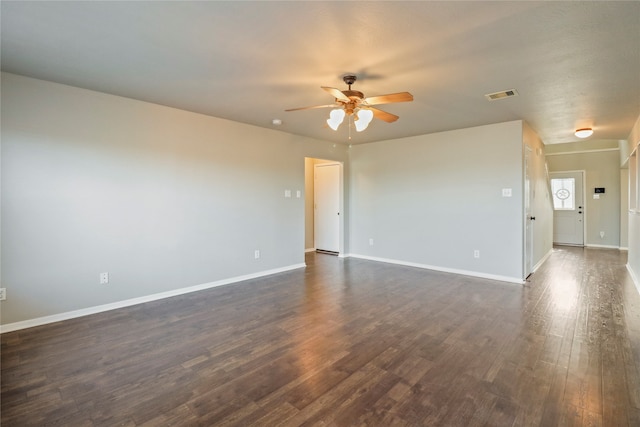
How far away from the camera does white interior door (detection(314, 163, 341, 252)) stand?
683 centimetres

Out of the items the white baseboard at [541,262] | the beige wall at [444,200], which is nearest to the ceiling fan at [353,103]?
the beige wall at [444,200]

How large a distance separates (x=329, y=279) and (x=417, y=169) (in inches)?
102

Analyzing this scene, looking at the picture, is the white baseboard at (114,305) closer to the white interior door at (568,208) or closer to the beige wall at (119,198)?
the beige wall at (119,198)

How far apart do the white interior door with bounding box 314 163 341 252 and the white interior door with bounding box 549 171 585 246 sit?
6.16 metres

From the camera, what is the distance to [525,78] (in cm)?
293

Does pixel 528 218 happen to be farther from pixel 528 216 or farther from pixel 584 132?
pixel 584 132

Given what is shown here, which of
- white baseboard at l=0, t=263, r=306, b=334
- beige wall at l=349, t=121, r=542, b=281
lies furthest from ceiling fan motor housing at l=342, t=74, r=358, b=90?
white baseboard at l=0, t=263, r=306, b=334

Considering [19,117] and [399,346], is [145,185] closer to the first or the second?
[19,117]

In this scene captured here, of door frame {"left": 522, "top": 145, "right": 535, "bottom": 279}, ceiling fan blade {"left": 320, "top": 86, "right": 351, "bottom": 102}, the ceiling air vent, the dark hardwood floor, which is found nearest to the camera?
the dark hardwood floor

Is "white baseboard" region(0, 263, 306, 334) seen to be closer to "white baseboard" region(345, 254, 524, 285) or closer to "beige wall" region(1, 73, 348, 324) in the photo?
"beige wall" region(1, 73, 348, 324)

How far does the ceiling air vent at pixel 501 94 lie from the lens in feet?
10.8

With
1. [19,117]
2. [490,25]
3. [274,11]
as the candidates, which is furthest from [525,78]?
[19,117]

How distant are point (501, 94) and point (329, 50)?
85.6 inches

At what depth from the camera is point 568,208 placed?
8305mm
